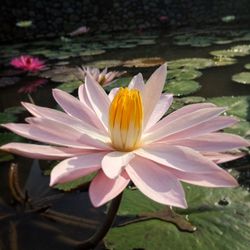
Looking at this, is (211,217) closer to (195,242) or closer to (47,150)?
(195,242)

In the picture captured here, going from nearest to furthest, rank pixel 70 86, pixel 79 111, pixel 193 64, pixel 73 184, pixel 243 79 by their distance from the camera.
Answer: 1. pixel 79 111
2. pixel 73 184
3. pixel 243 79
4. pixel 70 86
5. pixel 193 64

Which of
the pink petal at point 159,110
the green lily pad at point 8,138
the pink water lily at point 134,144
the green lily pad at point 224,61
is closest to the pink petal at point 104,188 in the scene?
the pink water lily at point 134,144

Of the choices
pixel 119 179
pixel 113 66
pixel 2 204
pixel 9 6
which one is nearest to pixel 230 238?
pixel 119 179

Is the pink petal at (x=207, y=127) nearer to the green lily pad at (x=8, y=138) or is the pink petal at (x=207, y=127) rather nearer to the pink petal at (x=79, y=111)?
the pink petal at (x=79, y=111)

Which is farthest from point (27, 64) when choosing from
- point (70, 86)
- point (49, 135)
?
point (49, 135)

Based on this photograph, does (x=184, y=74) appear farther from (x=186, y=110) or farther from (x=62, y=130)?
(x=62, y=130)
